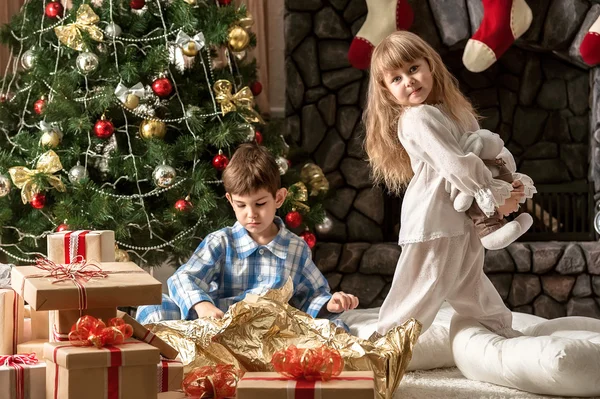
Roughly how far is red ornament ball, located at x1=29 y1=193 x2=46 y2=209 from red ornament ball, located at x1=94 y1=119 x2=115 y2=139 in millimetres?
281

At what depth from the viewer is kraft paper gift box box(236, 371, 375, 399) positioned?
167 centimetres

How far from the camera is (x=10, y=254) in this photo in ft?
10.6

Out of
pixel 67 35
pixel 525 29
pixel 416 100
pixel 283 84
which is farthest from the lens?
pixel 283 84

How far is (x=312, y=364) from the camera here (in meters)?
1.72

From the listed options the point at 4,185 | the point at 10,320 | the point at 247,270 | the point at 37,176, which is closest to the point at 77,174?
the point at 37,176

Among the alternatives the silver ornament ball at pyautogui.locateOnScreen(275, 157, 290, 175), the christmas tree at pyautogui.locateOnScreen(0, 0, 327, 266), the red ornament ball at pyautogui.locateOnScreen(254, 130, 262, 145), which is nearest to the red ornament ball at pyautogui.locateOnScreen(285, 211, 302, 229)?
the christmas tree at pyautogui.locateOnScreen(0, 0, 327, 266)

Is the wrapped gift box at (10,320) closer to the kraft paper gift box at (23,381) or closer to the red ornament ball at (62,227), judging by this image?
the kraft paper gift box at (23,381)

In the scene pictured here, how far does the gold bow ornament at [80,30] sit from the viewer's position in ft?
10.2

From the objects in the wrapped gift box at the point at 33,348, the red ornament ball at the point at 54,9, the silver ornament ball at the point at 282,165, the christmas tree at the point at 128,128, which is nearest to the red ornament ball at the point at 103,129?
the christmas tree at the point at 128,128

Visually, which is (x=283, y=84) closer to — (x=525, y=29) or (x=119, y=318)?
(x=525, y=29)

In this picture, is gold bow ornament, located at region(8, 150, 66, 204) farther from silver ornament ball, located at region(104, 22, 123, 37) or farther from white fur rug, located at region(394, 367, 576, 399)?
white fur rug, located at region(394, 367, 576, 399)

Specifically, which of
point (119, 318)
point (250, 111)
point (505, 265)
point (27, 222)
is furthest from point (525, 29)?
point (119, 318)

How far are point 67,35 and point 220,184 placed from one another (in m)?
0.73

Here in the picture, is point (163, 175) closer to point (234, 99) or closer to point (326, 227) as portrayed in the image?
point (234, 99)
